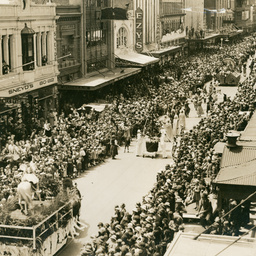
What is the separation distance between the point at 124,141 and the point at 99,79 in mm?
13018

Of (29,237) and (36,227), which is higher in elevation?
(36,227)

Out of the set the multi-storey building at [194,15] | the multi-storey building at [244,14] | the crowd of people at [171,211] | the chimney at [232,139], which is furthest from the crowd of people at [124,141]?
the multi-storey building at [244,14]

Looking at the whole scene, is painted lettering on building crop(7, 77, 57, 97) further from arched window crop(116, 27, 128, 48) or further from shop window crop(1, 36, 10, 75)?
arched window crop(116, 27, 128, 48)

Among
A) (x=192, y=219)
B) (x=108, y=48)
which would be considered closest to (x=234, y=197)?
(x=192, y=219)

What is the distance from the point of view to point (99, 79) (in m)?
48.6

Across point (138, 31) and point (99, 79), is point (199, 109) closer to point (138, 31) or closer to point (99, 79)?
point (99, 79)

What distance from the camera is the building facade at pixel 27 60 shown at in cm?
3544

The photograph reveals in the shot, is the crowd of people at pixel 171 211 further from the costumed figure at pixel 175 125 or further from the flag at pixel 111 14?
the flag at pixel 111 14

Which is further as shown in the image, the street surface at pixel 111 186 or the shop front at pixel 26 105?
the shop front at pixel 26 105

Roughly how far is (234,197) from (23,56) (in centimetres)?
2334

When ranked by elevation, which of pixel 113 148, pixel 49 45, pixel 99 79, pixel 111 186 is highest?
pixel 49 45

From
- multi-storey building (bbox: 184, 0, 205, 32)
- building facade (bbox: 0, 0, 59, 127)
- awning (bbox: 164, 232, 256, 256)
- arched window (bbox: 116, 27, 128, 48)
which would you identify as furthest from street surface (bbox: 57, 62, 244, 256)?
multi-storey building (bbox: 184, 0, 205, 32)

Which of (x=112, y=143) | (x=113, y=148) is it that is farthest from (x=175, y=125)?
(x=113, y=148)

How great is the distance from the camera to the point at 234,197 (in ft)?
58.1
